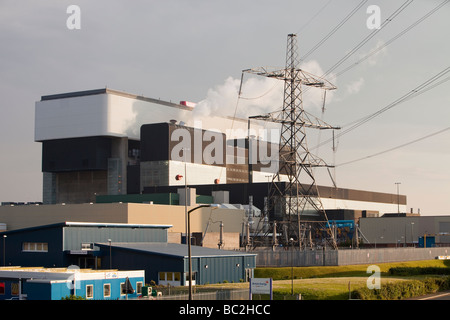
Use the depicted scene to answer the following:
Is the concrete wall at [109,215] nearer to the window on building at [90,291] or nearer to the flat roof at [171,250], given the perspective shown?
the flat roof at [171,250]

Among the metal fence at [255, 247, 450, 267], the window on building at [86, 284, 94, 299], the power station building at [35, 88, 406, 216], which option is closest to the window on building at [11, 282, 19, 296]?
the window on building at [86, 284, 94, 299]

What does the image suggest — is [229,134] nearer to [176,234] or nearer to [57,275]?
[176,234]

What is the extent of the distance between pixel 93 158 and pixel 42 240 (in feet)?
283

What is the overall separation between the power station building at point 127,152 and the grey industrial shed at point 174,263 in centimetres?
6945

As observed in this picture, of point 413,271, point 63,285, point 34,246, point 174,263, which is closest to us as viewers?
point 63,285

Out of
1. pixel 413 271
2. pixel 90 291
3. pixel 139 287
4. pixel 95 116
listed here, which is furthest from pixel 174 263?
pixel 95 116

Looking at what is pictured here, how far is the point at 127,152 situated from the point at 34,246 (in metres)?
87.7

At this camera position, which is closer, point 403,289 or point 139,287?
point 403,289

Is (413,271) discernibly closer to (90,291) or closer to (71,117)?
(90,291)

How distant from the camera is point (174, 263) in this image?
58.2 m

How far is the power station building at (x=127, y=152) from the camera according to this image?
5502 inches

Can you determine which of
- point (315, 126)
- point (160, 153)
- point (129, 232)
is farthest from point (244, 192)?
point (129, 232)

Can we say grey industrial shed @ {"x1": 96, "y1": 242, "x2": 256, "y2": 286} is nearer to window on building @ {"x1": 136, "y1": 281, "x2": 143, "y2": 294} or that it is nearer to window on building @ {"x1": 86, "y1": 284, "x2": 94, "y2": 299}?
window on building @ {"x1": 136, "y1": 281, "x2": 143, "y2": 294}

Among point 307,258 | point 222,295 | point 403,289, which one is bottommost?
point 403,289
